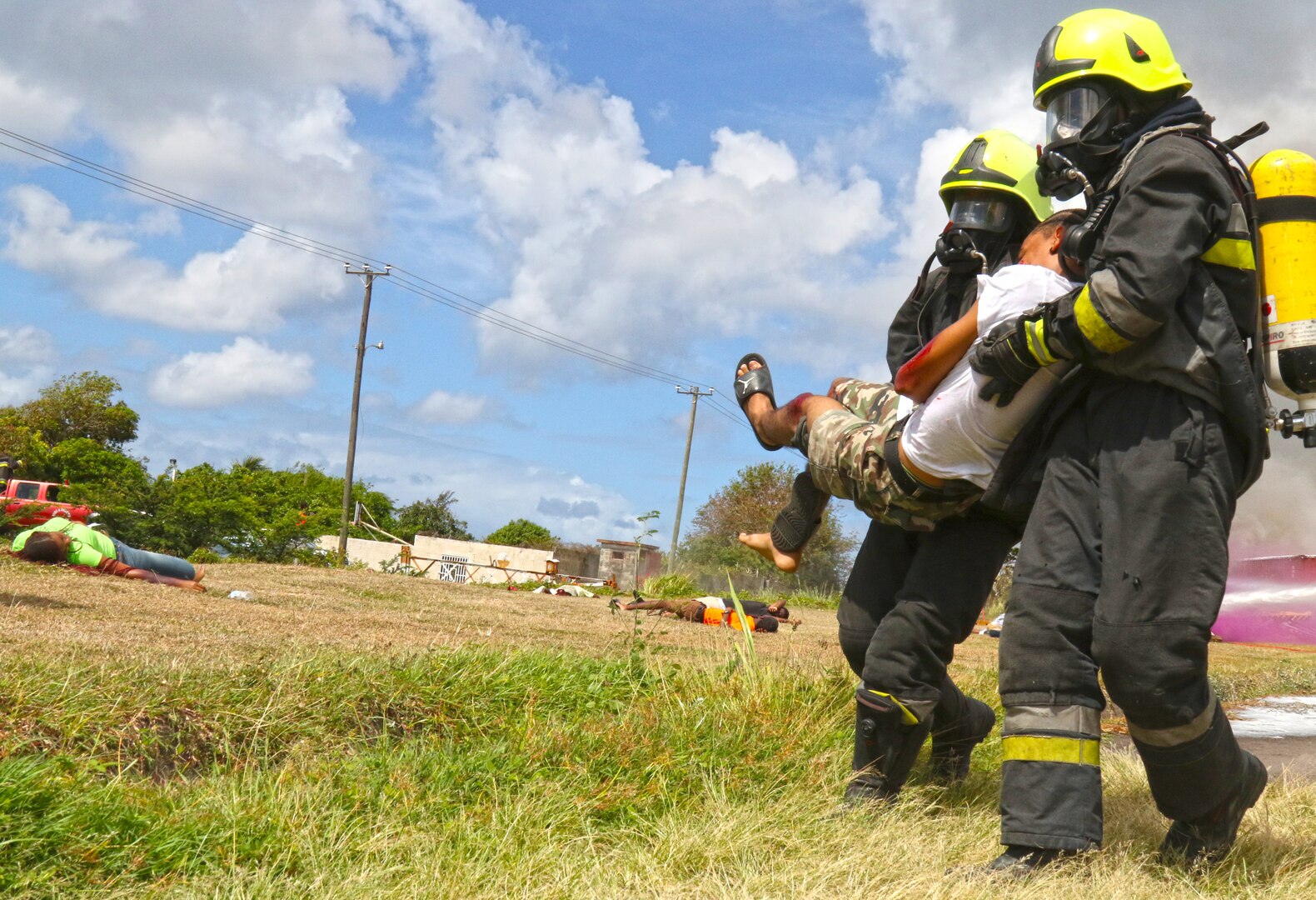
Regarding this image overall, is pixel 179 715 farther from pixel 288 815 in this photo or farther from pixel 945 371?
pixel 945 371

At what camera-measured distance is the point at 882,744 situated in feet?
11.1

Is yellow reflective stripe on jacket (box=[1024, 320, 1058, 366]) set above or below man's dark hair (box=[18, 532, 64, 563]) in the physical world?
above

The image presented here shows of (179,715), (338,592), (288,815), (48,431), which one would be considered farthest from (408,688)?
(48,431)

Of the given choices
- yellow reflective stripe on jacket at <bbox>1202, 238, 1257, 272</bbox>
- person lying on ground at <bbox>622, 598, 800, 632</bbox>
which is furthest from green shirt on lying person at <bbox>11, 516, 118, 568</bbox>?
yellow reflective stripe on jacket at <bbox>1202, 238, 1257, 272</bbox>

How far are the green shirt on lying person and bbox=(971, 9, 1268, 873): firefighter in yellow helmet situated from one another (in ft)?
24.3

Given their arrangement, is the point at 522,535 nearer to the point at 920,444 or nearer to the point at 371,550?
the point at 371,550

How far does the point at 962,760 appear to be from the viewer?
399 cm

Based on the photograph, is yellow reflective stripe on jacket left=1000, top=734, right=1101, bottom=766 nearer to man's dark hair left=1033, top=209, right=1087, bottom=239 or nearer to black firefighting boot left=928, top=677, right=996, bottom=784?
black firefighting boot left=928, top=677, right=996, bottom=784

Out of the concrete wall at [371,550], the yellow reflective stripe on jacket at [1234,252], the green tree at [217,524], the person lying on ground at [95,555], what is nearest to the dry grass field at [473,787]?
the yellow reflective stripe on jacket at [1234,252]

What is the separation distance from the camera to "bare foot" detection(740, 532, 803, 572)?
3.72 m

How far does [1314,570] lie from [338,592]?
628 inches

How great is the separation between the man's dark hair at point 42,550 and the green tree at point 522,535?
3603 centimetres

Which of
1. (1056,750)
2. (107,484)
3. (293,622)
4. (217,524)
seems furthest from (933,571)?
(107,484)

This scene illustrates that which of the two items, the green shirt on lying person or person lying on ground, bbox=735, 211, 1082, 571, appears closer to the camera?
person lying on ground, bbox=735, 211, 1082, 571
